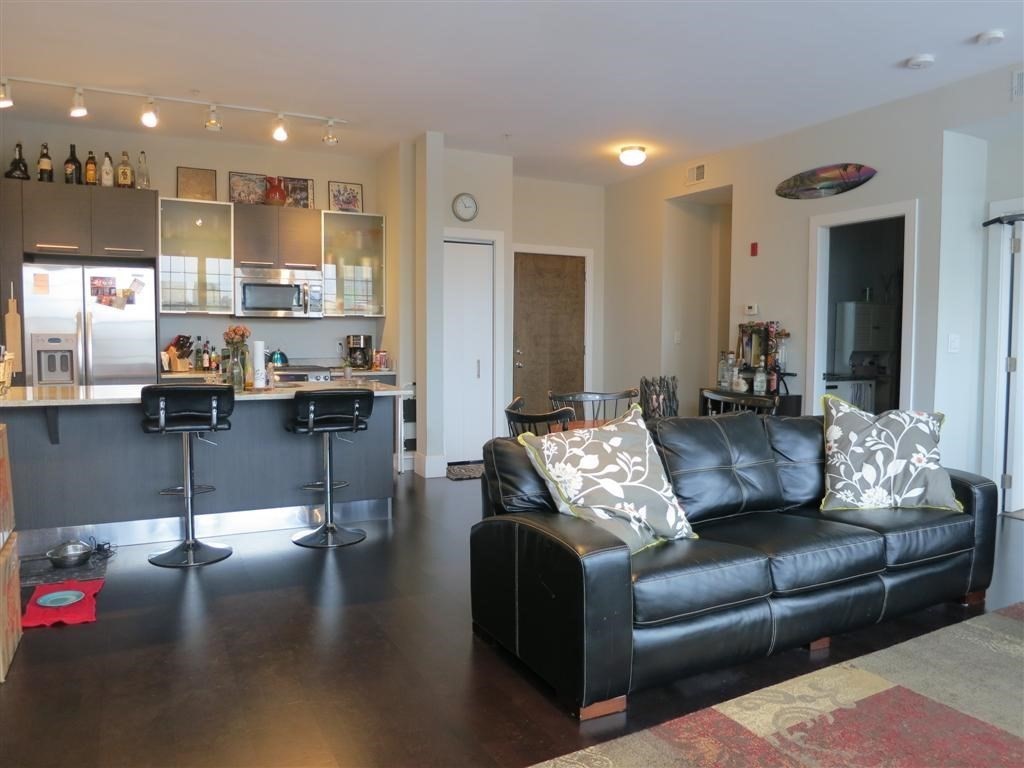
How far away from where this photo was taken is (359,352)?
6957 mm

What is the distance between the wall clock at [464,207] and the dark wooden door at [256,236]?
5.38 ft

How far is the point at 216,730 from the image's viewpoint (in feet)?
7.33

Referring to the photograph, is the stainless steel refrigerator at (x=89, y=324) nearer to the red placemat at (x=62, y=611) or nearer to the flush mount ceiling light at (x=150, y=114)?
the flush mount ceiling light at (x=150, y=114)

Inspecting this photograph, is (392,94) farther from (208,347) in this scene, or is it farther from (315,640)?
(315,640)

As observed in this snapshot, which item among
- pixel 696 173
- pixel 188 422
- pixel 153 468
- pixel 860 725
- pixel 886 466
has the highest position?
pixel 696 173

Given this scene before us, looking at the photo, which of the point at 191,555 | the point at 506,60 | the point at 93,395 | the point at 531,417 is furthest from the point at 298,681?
the point at 506,60

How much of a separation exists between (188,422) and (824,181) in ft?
16.2

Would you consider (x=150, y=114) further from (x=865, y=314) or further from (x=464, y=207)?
(x=865, y=314)

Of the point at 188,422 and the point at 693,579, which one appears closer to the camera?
the point at 693,579

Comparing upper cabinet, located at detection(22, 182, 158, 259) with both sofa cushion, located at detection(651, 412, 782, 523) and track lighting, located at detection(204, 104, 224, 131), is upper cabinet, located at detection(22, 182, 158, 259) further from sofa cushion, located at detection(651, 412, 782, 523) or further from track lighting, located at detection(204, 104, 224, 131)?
sofa cushion, located at detection(651, 412, 782, 523)

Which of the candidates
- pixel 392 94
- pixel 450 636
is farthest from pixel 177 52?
pixel 450 636

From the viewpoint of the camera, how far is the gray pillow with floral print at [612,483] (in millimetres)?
2621

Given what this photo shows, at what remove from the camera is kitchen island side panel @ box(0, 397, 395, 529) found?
399 cm

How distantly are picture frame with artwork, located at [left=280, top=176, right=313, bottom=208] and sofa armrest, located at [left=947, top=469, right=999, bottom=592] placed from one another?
5.87 metres
